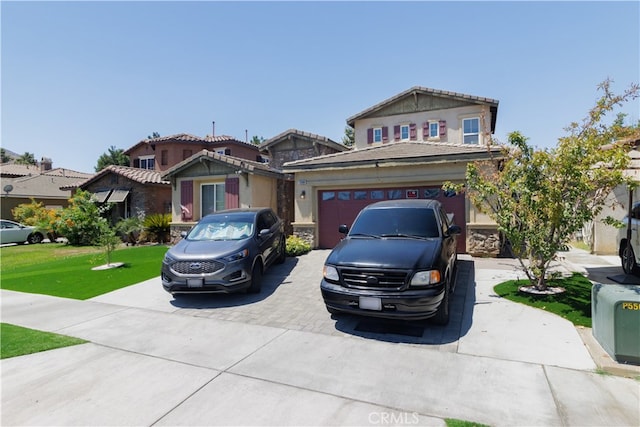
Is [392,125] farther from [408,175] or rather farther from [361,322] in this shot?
[361,322]

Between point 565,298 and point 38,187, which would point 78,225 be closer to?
point 38,187

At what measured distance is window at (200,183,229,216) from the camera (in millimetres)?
15109

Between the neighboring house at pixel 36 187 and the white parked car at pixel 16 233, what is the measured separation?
6086 millimetres

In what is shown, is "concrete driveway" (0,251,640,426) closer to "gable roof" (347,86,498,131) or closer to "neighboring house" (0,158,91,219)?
"gable roof" (347,86,498,131)

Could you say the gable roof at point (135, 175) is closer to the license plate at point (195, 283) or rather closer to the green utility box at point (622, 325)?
the license plate at point (195, 283)

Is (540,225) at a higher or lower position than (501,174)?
lower

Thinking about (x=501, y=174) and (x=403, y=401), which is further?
(x=501, y=174)

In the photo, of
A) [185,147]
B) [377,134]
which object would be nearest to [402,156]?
[377,134]

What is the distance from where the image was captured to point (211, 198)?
15.3 metres

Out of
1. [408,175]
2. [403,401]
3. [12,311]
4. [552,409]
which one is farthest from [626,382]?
[12,311]

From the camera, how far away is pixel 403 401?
322 cm

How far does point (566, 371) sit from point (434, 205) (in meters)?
3.48

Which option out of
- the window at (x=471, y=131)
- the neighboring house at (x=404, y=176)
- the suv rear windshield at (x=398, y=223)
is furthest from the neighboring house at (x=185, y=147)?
the suv rear windshield at (x=398, y=223)

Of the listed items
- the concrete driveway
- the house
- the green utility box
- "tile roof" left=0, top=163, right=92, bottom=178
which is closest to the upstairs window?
"tile roof" left=0, top=163, right=92, bottom=178
